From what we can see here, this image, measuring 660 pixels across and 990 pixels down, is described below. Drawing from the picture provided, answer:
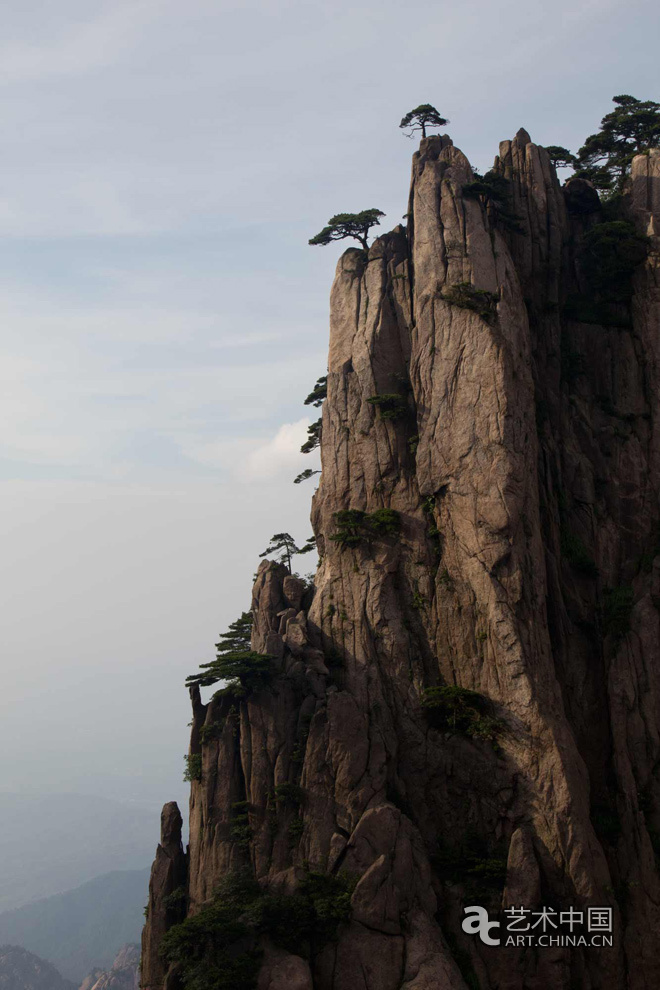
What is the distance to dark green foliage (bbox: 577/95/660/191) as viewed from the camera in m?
60.8

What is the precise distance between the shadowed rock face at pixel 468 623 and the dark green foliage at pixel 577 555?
0.13 m

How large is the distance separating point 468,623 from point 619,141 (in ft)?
133

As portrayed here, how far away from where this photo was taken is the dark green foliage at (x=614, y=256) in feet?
176

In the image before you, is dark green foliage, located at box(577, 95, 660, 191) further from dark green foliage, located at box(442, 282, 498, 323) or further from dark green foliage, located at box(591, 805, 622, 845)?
dark green foliage, located at box(591, 805, 622, 845)

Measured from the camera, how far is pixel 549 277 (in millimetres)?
55812

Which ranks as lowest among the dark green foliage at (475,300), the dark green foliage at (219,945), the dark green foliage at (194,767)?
the dark green foliage at (219,945)

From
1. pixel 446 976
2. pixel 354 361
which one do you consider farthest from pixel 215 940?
pixel 354 361

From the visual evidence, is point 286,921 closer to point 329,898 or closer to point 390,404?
point 329,898

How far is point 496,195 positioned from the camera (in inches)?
2105

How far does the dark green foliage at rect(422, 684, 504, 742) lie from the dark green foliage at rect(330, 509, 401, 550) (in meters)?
9.72

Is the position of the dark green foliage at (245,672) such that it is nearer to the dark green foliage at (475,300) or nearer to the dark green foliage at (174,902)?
the dark green foliage at (174,902)

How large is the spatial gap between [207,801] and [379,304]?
1234 inches

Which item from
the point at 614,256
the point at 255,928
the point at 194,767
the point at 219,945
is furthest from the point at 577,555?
the point at 219,945

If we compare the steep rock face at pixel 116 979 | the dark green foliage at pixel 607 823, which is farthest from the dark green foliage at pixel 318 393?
the steep rock face at pixel 116 979
